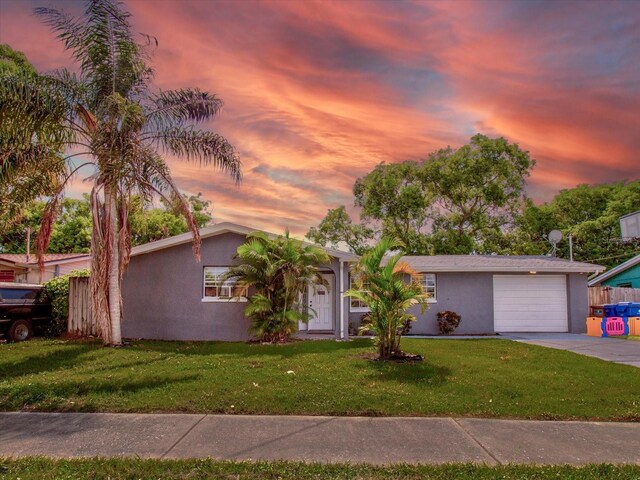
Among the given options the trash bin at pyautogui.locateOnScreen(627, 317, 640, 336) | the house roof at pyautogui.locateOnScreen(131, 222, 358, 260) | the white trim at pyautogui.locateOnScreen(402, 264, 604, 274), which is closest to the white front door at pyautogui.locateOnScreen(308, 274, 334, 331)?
the house roof at pyautogui.locateOnScreen(131, 222, 358, 260)

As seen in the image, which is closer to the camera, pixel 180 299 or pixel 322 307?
pixel 180 299

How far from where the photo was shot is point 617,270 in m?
25.2

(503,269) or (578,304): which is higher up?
(503,269)

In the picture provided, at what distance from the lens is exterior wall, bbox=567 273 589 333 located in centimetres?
1973

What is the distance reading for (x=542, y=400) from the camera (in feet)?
25.9

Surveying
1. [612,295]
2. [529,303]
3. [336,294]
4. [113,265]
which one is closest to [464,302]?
[529,303]

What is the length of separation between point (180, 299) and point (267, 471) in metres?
12.1

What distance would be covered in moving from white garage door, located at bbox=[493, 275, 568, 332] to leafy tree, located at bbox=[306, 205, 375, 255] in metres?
13.1

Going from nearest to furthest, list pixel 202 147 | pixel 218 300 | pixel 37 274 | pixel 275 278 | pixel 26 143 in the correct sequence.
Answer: pixel 26 143 → pixel 202 147 → pixel 275 278 → pixel 218 300 → pixel 37 274

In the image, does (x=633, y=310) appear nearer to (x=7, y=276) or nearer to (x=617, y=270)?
(x=617, y=270)

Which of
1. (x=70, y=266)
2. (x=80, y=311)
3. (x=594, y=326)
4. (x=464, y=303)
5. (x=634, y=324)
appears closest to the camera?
(x=80, y=311)

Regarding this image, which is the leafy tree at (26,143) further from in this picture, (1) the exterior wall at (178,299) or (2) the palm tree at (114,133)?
(1) the exterior wall at (178,299)

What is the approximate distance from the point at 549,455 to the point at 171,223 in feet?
111

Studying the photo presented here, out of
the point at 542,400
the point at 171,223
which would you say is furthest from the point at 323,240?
the point at 542,400
